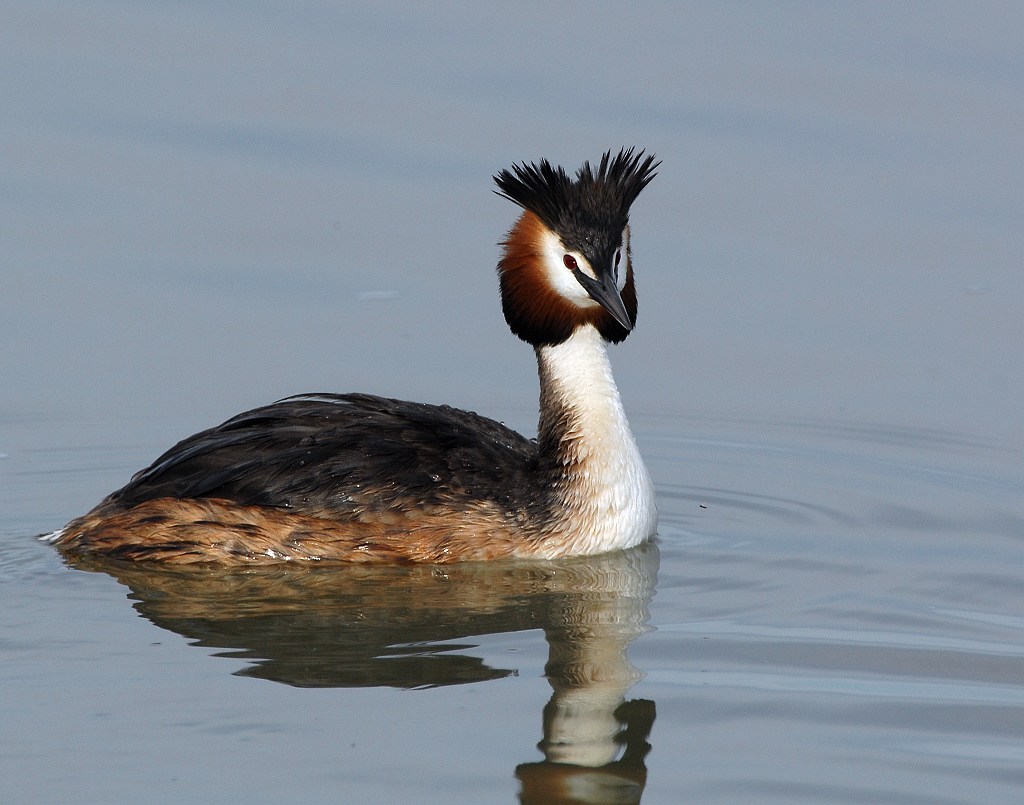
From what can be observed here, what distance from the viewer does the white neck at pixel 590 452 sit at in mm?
10156

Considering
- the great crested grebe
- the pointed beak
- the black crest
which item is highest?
the black crest

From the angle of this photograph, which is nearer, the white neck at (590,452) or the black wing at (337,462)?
the black wing at (337,462)

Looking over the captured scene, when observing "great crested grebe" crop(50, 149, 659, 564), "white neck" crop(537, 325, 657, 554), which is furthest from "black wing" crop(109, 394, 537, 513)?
"white neck" crop(537, 325, 657, 554)

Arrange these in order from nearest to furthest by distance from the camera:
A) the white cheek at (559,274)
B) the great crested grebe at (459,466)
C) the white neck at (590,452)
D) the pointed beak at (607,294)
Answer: the great crested grebe at (459,466) → the pointed beak at (607,294) → the white neck at (590,452) → the white cheek at (559,274)

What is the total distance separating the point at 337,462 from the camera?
1002 centimetres

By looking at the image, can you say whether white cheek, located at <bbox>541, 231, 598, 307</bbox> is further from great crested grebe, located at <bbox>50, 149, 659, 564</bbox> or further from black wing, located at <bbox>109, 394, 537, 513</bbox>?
black wing, located at <bbox>109, 394, 537, 513</bbox>

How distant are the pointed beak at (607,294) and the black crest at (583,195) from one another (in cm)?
19

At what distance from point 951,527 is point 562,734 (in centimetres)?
343

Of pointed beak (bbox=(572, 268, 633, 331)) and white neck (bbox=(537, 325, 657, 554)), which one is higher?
pointed beak (bbox=(572, 268, 633, 331))

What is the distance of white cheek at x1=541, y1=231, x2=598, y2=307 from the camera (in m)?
10.3

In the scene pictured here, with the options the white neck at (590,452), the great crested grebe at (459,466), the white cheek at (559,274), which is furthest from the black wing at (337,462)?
the white cheek at (559,274)

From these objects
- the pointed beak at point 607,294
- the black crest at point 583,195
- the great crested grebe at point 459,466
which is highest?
the black crest at point 583,195

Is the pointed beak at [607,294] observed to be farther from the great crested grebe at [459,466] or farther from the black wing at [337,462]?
the black wing at [337,462]

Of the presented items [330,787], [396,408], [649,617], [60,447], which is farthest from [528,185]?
[330,787]
